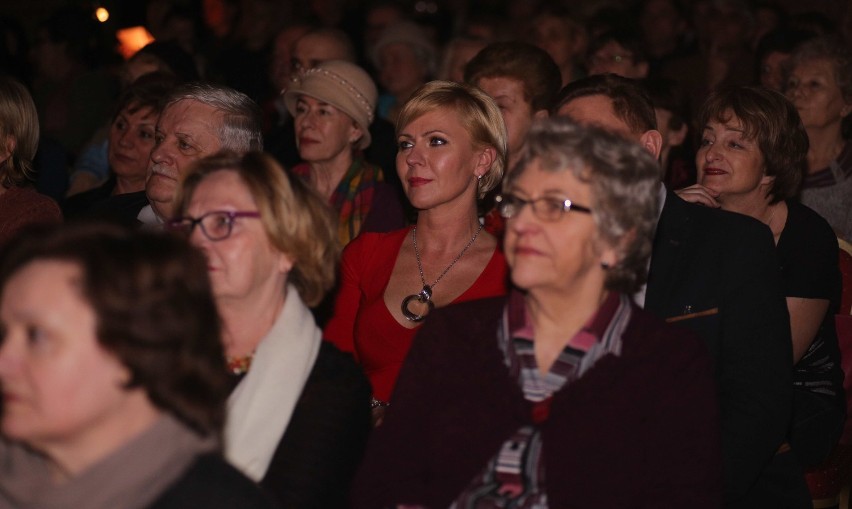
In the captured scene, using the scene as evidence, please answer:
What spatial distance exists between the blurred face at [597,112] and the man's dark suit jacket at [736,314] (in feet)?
1.19

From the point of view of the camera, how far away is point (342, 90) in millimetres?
5062

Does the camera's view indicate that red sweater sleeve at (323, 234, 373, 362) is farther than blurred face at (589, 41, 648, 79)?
No

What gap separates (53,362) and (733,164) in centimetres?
262

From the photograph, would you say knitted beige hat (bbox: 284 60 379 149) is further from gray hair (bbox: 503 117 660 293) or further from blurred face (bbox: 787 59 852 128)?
gray hair (bbox: 503 117 660 293)

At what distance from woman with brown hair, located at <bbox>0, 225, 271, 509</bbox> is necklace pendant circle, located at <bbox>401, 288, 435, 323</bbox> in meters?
1.60

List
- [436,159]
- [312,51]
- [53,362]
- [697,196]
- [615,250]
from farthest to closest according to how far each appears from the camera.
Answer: [312,51], [436,159], [697,196], [615,250], [53,362]

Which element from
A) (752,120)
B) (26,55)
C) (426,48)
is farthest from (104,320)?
(26,55)

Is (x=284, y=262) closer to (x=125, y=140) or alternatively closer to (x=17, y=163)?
(x=17, y=163)

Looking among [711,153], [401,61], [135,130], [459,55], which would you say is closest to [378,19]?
[401,61]

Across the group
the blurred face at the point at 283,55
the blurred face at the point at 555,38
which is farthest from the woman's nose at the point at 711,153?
the blurred face at the point at 283,55

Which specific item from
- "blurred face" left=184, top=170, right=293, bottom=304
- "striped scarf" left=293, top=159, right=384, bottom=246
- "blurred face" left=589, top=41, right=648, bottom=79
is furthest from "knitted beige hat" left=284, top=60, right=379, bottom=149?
"blurred face" left=184, top=170, right=293, bottom=304

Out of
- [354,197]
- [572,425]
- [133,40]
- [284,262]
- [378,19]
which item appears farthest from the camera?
[378,19]

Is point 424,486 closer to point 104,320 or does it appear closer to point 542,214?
point 542,214

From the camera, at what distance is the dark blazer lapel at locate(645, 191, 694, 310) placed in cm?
310
